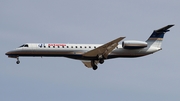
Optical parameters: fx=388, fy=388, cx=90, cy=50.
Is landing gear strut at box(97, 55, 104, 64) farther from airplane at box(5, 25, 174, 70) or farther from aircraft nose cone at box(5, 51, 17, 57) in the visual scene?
aircraft nose cone at box(5, 51, 17, 57)

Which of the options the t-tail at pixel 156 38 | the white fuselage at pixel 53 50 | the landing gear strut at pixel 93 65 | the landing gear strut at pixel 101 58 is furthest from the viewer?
the t-tail at pixel 156 38

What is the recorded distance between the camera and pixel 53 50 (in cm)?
3772

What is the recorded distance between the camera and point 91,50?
37938mm

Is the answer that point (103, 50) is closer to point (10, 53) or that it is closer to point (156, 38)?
point (156, 38)

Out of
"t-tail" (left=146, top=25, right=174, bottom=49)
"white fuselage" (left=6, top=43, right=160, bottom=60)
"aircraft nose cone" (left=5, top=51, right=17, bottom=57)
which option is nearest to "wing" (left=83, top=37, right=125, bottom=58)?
"white fuselage" (left=6, top=43, right=160, bottom=60)

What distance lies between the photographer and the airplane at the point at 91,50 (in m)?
37.7

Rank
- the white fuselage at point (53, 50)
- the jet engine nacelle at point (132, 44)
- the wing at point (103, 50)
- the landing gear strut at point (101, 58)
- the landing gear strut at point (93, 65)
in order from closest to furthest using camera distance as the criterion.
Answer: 1. the wing at point (103, 50)
2. the white fuselage at point (53, 50)
3. the landing gear strut at point (101, 58)
4. the jet engine nacelle at point (132, 44)
5. the landing gear strut at point (93, 65)

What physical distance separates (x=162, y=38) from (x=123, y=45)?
17.5ft

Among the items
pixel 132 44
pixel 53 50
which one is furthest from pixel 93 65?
pixel 53 50

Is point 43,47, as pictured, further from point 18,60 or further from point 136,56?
A: point 136,56

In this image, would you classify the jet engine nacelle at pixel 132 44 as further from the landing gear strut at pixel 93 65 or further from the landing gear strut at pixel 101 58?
the landing gear strut at pixel 93 65

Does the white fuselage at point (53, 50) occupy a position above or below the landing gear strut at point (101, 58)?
above

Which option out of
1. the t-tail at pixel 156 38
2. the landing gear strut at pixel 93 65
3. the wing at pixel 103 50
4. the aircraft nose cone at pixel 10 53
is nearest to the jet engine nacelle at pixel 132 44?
the wing at pixel 103 50

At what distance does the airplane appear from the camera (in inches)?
1484
